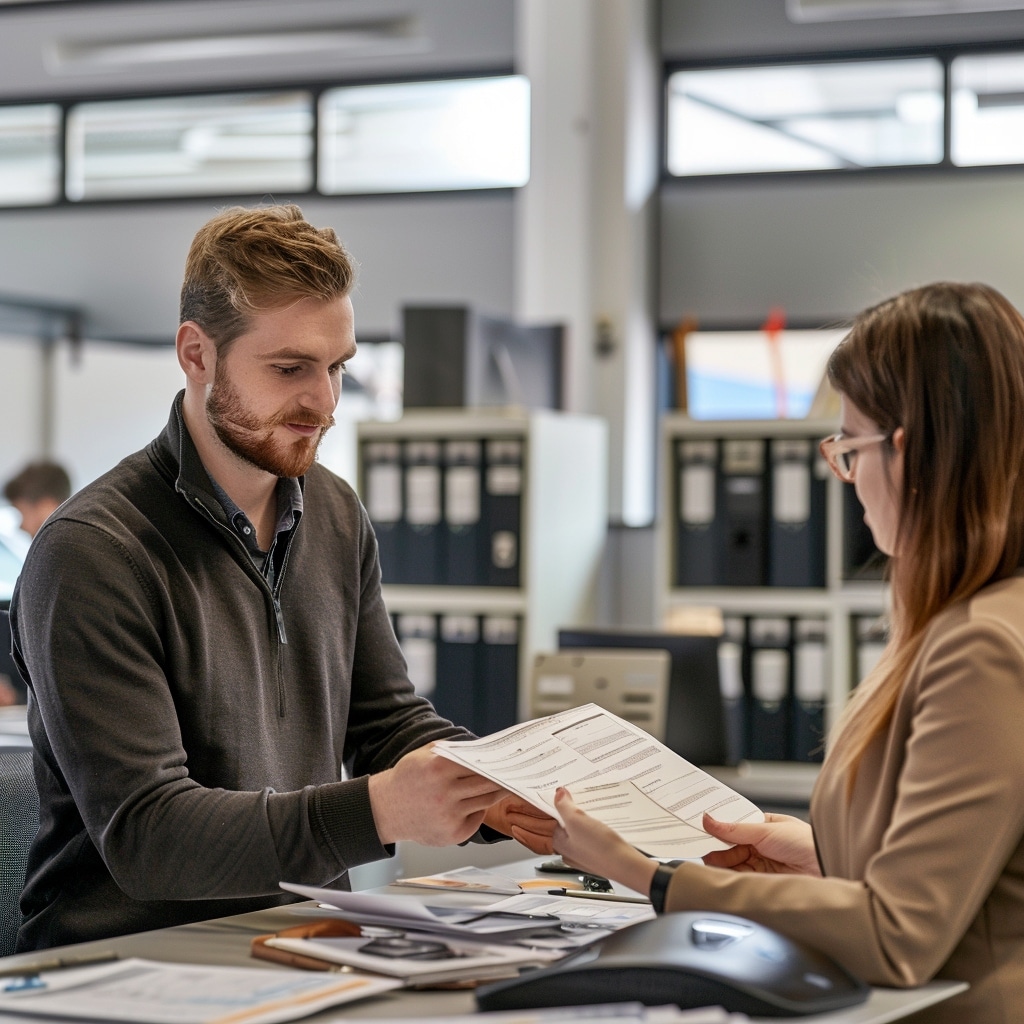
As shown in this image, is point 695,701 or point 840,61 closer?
point 695,701

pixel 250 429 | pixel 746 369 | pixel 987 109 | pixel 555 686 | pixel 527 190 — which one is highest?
pixel 987 109

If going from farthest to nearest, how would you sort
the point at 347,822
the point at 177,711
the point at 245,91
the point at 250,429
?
1. the point at 245,91
2. the point at 250,429
3. the point at 177,711
4. the point at 347,822

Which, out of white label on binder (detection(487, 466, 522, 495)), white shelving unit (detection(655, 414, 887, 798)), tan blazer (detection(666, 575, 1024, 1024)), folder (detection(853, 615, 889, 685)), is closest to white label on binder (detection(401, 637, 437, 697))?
white label on binder (detection(487, 466, 522, 495))

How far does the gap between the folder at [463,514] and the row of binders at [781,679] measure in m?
0.77

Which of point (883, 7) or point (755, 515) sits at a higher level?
point (883, 7)

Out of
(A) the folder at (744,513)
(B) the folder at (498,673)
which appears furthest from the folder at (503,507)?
(A) the folder at (744,513)

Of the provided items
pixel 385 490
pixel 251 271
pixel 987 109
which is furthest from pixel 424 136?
pixel 251 271

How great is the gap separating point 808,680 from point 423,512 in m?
1.22

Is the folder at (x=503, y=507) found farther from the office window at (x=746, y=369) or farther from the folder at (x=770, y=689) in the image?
the office window at (x=746, y=369)

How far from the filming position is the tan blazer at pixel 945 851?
3.56 ft

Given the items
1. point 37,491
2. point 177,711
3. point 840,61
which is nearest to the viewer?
point 177,711

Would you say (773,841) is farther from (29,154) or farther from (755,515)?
(29,154)

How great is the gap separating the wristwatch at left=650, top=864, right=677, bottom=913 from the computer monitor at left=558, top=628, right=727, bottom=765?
208 centimetres

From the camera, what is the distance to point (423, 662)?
4234 millimetres
